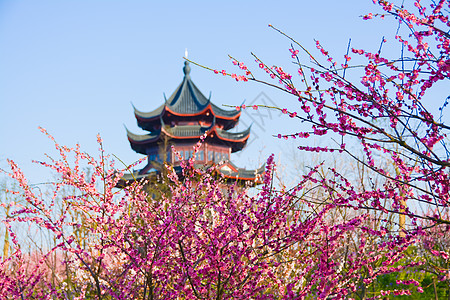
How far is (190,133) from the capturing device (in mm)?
30031

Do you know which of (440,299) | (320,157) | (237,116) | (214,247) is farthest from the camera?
(237,116)

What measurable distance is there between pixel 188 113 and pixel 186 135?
194cm

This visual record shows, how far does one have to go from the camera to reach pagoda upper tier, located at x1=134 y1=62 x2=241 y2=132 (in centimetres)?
3076

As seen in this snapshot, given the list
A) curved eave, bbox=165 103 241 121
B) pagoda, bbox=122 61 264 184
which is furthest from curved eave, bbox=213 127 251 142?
curved eave, bbox=165 103 241 121

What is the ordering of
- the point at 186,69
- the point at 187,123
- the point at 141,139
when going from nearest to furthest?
the point at 141,139
the point at 187,123
the point at 186,69

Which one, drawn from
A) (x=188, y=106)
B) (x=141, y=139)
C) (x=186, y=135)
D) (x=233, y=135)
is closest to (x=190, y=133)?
(x=186, y=135)

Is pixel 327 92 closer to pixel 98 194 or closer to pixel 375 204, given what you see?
pixel 375 204

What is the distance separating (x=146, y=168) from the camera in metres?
30.4

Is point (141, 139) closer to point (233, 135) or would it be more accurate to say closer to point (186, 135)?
point (186, 135)

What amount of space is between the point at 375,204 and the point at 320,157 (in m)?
10.5

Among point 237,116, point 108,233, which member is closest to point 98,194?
point 108,233

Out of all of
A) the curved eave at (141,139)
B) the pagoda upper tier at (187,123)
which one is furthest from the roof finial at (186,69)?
the curved eave at (141,139)

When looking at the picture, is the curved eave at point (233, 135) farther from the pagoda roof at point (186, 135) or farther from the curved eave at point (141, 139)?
the curved eave at point (141, 139)

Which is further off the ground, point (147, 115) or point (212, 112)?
→ point (147, 115)
